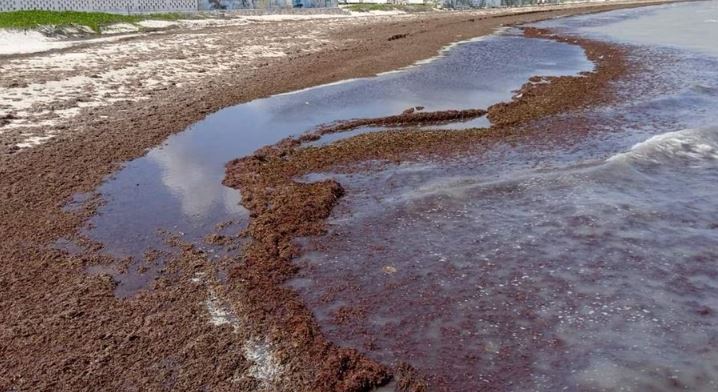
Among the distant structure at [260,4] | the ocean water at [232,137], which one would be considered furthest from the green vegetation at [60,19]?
the ocean water at [232,137]

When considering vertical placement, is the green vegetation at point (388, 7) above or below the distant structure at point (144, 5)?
above

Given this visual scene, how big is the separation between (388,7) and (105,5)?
31522mm

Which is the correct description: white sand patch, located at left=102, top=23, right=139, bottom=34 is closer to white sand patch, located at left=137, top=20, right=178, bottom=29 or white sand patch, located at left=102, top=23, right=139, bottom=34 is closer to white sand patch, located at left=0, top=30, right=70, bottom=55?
white sand patch, located at left=137, top=20, right=178, bottom=29

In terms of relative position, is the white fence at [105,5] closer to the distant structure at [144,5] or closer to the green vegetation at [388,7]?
the distant structure at [144,5]

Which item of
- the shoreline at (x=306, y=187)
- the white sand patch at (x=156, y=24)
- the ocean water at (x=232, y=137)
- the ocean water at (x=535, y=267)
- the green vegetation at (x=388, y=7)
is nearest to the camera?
the ocean water at (x=535, y=267)

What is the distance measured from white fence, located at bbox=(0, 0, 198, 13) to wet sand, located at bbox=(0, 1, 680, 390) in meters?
25.8

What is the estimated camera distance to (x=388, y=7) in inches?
2416

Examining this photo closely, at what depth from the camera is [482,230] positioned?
793 cm

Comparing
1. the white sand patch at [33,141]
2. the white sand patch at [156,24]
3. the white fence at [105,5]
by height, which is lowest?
the white sand patch at [33,141]

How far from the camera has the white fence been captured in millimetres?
32094

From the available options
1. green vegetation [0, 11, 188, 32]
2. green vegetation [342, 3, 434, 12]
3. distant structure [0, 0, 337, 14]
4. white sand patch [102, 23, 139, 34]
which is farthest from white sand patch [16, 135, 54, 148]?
green vegetation [342, 3, 434, 12]

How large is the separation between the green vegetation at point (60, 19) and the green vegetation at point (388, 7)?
26559 mm

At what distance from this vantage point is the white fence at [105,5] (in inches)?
1264

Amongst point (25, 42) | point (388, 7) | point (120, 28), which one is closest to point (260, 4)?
point (388, 7)
